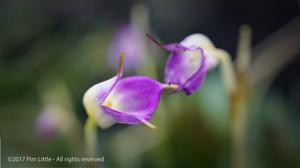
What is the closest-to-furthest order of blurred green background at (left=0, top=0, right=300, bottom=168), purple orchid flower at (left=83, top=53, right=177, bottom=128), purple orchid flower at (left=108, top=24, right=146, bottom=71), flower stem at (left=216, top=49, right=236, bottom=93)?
purple orchid flower at (left=83, top=53, right=177, bottom=128)
flower stem at (left=216, top=49, right=236, bottom=93)
blurred green background at (left=0, top=0, right=300, bottom=168)
purple orchid flower at (left=108, top=24, right=146, bottom=71)

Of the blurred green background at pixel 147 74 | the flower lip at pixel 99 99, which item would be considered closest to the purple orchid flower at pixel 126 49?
the blurred green background at pixel 147 74

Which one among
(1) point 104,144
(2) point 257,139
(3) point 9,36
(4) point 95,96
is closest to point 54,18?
(3) point 9,36

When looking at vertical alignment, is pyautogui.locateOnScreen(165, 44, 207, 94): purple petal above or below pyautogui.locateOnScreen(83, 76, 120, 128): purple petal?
above

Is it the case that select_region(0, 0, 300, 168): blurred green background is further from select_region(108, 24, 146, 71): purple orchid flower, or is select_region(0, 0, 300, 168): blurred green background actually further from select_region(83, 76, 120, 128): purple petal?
select_region(83, 76, 120, 128): purple petal

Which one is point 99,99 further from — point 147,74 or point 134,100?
point 147,74

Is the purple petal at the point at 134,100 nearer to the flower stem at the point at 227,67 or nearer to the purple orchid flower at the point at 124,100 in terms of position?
the purple orchid flower at the point at 124,100

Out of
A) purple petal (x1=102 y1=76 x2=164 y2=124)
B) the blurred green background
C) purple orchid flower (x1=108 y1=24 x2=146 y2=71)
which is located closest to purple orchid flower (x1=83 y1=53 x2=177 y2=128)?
purple petal (x1=102 y1=76 x2=164 y2=124)

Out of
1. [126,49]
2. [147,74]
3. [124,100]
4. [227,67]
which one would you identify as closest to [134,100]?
[124,100]
